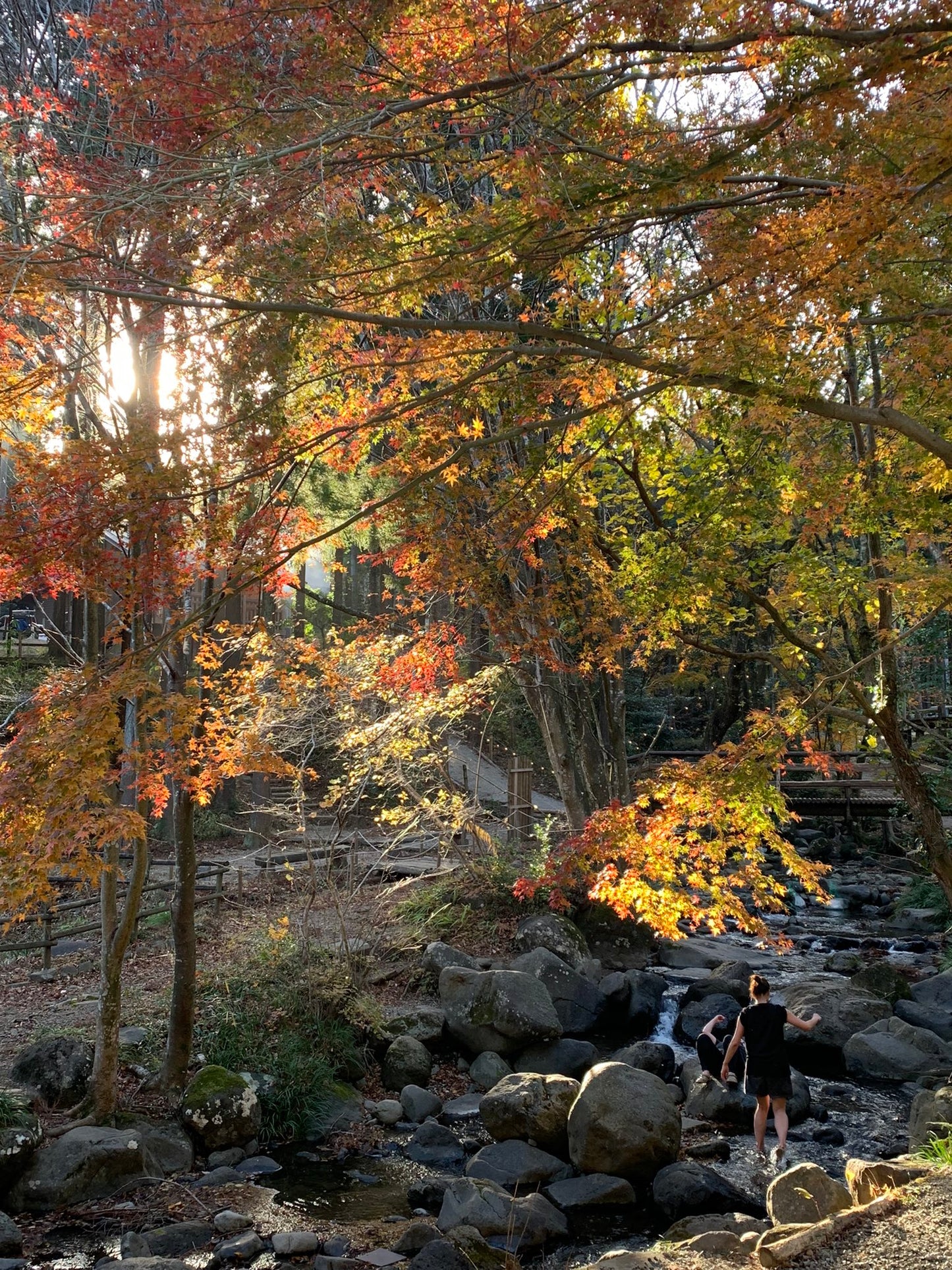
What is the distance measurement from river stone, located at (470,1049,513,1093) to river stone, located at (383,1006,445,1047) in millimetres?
574

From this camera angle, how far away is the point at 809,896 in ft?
69.3

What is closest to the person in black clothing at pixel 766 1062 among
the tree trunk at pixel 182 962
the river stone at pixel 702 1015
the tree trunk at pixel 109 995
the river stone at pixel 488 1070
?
the river stone at pixel 488 1070

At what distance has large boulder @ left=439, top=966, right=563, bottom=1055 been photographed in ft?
35.3

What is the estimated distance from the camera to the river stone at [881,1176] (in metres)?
5.52

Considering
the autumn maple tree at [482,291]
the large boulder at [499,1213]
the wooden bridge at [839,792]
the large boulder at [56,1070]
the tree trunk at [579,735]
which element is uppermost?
the autumn maple tree at [482,291]

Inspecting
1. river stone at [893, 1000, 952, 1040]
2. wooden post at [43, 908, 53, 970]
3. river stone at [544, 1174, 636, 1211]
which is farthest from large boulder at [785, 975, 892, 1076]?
wooden post at [43, 908, 53, 970]

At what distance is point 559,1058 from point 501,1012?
781mm

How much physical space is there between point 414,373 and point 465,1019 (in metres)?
7.19

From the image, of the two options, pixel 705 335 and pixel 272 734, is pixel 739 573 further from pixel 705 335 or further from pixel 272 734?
pixel 272 734

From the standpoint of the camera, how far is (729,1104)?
9461 mm

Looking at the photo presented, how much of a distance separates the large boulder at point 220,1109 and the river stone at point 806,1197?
4480 millimetres

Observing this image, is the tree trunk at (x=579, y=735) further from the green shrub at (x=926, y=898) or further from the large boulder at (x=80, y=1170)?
the large boulder at (x=80, y=1170)

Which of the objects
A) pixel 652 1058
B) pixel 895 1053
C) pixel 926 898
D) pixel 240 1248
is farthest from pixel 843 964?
pixel 240 1248

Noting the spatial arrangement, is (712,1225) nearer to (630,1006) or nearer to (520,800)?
(630,1006)
